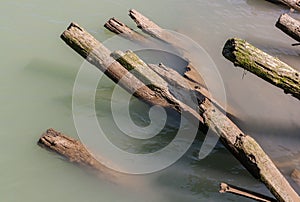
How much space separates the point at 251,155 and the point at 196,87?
1620 millimetres

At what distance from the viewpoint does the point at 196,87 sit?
17.3ft

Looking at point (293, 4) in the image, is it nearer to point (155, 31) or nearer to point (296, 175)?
point (155, 31)

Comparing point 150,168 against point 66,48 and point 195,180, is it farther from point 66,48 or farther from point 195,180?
point 66,48

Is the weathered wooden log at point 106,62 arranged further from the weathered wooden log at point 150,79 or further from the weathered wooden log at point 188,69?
the weathered wooden log at point 188,69

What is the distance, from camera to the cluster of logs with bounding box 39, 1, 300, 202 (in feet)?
12.7

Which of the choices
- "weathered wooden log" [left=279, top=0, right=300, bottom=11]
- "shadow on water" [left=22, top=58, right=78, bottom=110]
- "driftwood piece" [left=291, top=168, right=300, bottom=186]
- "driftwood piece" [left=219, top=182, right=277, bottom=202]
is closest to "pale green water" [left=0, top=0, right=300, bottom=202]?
"shadow on water" [left=22, top=58, right=78, bottom=110]

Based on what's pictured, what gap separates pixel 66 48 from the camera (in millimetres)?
6293

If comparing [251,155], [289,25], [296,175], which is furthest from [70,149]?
[289,25]

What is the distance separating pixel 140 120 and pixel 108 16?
3.08 meters

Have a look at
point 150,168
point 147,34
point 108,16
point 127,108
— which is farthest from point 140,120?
point 108,16

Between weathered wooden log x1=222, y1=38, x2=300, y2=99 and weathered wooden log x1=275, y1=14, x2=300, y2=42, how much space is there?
1.00 metres

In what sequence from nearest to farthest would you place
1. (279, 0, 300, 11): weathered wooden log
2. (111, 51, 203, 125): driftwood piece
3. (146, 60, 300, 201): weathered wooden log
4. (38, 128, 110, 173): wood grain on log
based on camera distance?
(146, 60, 300, 201): weathered wooden log < (38, 128, 110, 173): wood grain on log < (111, 51, 203, 125): driftwood piece < (279, 0, 300, 11): weathered wooden log

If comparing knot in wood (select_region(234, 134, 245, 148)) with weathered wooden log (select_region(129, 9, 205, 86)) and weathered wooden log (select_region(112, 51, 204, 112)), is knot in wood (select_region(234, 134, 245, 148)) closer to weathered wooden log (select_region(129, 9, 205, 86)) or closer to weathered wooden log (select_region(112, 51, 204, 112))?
weathered wooden log (select_region(112, 51, 204, 112))

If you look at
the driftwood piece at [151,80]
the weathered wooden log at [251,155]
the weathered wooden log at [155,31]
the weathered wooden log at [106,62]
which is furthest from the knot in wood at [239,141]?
the weathered wooden log at [155,31]
